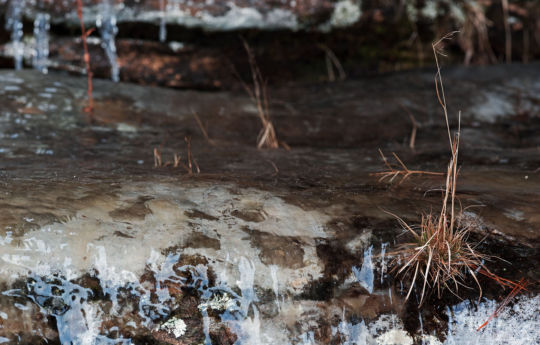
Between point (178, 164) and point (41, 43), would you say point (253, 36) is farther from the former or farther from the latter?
point (178, 164)

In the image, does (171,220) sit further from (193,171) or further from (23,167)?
(23,167)

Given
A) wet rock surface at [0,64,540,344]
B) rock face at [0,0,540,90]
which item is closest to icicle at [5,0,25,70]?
rock face at [0,0,540,90]

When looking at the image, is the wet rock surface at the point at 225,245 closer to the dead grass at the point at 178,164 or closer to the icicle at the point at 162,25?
the dead grass at the point at 178,164

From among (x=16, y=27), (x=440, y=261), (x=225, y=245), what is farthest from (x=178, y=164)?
(x=16, y=27)

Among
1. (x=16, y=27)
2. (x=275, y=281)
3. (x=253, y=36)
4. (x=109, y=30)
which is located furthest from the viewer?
(x=253, y=36)

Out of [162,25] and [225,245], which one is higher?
[162,25]

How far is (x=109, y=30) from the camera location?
5.88m

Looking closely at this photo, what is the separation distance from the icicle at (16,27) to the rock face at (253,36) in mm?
10

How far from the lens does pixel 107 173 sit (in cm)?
264

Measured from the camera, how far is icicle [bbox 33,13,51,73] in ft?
18.7

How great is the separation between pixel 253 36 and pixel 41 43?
2562 mm

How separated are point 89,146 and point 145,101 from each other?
4.20 ft

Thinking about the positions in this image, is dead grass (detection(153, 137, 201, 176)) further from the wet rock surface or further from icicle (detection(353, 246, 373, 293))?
icicle (detection(353, 246, 373, 293))

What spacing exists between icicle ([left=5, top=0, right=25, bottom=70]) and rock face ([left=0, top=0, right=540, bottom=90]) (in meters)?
0.01
